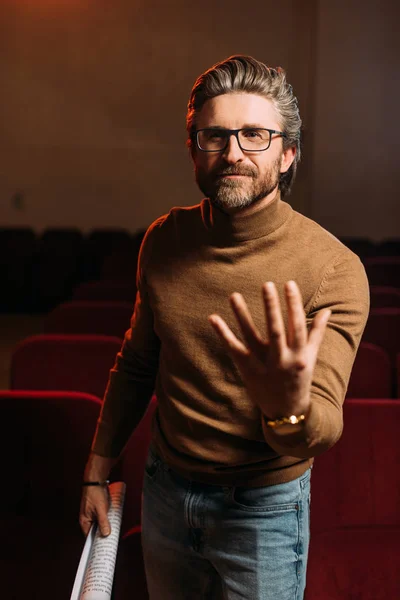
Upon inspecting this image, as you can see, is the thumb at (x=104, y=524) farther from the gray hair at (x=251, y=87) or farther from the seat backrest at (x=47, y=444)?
the gray hair at (x=251, y=87)

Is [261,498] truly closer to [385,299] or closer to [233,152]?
[233,152]

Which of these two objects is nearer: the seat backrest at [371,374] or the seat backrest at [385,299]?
the seat backrest at [371,374]

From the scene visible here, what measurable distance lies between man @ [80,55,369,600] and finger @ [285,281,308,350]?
0.17 meters

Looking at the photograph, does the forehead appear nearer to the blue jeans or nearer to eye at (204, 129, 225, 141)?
eye at (204, 129, 225, 141)

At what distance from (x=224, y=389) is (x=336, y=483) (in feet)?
2.82

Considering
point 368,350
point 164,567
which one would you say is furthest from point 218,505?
point 368,350

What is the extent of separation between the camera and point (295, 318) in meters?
0.91

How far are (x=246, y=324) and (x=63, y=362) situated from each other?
161 cm

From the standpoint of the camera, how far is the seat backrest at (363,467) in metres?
1.88

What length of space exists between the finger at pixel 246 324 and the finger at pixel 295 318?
54mm

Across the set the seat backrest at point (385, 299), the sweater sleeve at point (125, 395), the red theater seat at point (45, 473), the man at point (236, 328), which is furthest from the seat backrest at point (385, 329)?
the man at point (236, 328)

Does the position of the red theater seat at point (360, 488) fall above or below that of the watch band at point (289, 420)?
below

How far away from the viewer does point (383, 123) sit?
8156mm

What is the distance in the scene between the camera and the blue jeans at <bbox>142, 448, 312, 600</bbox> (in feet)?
3.92
